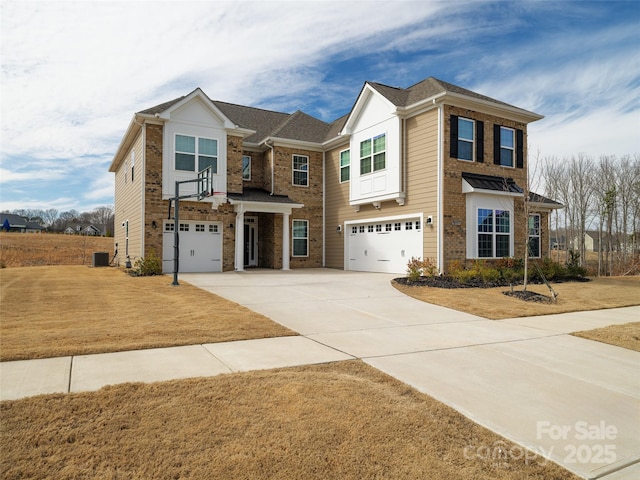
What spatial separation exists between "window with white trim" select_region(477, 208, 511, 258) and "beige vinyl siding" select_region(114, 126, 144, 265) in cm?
1346

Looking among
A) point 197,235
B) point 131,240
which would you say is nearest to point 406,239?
point 197,235

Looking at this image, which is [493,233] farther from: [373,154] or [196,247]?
[196,247]

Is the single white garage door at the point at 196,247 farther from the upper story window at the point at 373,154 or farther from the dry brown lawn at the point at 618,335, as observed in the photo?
the dry brown lawn at the point at 618,335

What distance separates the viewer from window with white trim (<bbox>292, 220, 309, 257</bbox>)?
2162cm

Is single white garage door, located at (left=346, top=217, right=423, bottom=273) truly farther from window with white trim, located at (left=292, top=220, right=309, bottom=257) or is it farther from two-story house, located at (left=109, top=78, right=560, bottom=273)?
window with white trim, located at (left=292, top=220, right=309, bottom=257)

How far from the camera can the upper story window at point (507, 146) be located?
682 inches

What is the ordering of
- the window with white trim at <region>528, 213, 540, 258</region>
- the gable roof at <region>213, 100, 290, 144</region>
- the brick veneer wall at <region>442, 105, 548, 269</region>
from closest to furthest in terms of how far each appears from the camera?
the brick veneer wall at <region>442, 105, 548, 269</region>, the window with white trim at <region>528, 213, 540, 258</region>, the gable roof at <region>213, 100, 290, 144</region>

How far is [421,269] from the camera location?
1566cm

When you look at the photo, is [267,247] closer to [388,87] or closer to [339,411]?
[388,87]

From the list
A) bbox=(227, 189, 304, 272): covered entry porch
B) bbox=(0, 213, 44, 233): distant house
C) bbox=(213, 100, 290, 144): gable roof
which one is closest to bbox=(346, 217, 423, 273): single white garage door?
bbox=(227, 189, 304, 272): covered entry porch

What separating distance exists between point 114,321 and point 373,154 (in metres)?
13.4

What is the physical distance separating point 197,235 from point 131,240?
13.2 feet

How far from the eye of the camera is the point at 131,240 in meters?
20.4

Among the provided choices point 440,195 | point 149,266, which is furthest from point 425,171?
point 149,266
